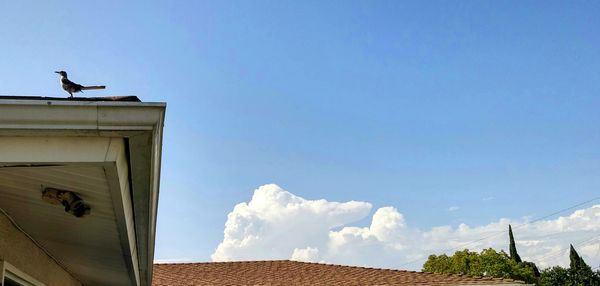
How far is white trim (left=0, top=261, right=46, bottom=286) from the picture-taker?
405cm

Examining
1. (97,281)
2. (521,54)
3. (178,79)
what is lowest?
(97,281)

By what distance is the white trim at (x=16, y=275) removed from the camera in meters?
4.05

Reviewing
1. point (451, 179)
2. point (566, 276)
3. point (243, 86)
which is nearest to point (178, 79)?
point (243, 86)

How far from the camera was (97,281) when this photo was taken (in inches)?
352

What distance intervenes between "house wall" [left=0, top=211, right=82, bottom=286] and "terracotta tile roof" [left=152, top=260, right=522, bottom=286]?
384 inches

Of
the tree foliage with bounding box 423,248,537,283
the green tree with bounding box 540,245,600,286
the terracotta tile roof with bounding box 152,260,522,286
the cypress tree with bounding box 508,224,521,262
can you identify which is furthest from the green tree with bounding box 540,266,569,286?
the terracotta tile roof with bounding box 152,260,522,286

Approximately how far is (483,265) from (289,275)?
35708 mm

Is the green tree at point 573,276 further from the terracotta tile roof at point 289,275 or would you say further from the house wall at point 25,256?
the house wall at point 25,256

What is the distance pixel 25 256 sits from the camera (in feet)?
15.6

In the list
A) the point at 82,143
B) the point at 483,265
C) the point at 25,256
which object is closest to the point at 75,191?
the point at 82,143

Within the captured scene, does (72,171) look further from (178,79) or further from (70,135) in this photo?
(178,79)

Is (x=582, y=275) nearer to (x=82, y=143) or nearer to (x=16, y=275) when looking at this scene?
(x=16, y=275)

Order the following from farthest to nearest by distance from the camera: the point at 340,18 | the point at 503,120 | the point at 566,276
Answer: the point at 566,276 < the point at 503,120 < the point at 340,18

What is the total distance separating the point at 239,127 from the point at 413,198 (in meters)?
9.05
